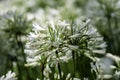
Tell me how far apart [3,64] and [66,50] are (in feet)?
2.13

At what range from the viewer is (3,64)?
173 cm

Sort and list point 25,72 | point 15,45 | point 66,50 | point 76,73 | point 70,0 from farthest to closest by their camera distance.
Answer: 1. point 70,0
2. point 15,45
3. point 25,72
4. point 76,73
5. point 66,50

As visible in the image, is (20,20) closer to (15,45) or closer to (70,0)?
(15,45)

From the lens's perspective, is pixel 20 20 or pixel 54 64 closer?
pixel 54 64

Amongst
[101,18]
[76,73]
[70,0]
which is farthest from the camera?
[70,0]

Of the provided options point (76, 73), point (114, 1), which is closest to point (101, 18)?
point (114, 1)

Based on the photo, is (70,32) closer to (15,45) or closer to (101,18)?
(15,45)

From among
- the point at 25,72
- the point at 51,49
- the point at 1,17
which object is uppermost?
the point at 1,17

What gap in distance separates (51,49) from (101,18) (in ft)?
3.06

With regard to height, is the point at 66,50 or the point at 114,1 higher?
the point at 114,1

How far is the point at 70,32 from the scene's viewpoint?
1.15 metres

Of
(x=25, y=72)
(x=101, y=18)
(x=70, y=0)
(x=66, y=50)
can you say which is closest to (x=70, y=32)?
(x=66, y=50)

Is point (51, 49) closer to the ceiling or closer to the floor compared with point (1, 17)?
closer to the floor

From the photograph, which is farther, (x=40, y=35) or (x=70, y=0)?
(x=70, y=0)
